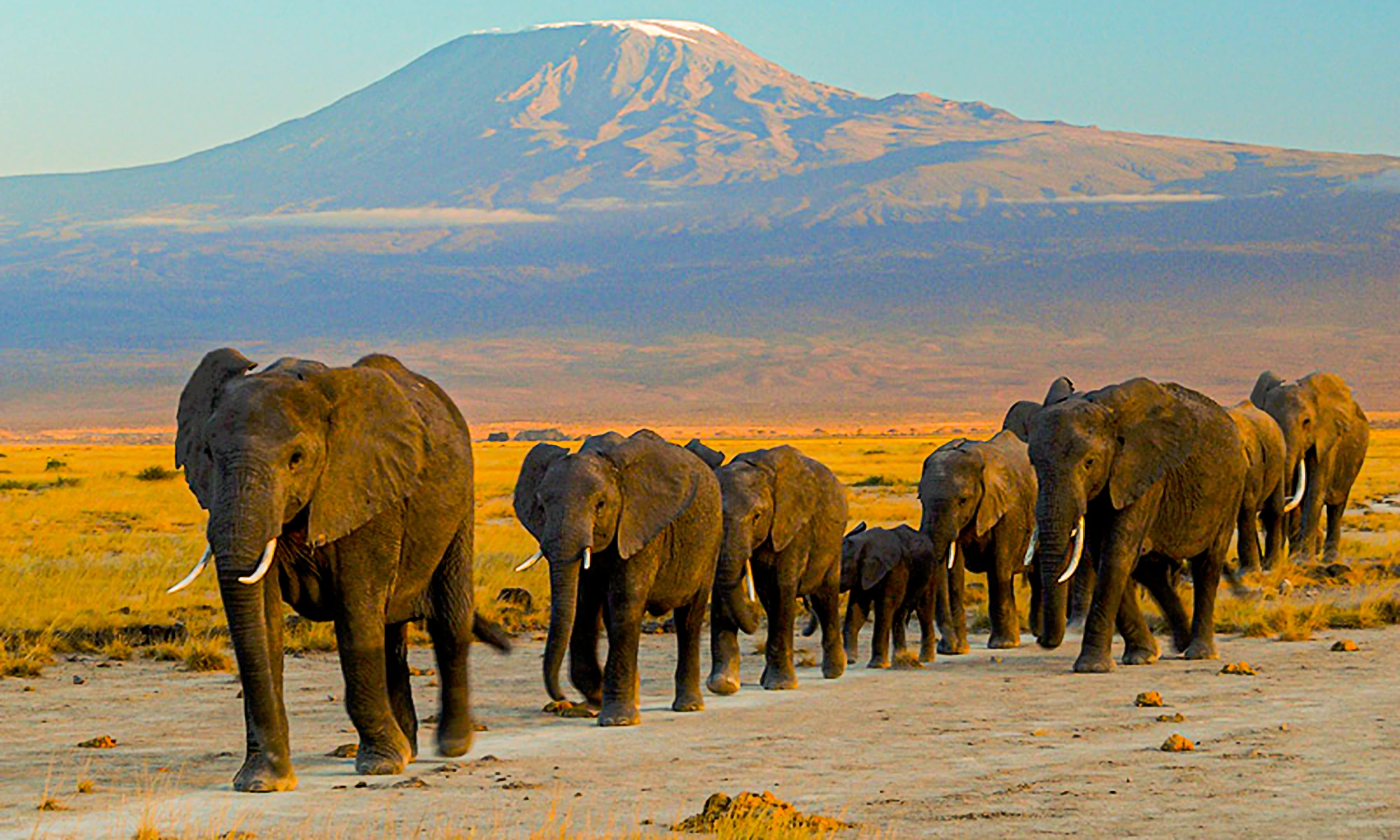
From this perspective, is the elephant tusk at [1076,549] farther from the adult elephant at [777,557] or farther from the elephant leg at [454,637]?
the elephant leg at [454,637]

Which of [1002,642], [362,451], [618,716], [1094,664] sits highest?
[362,451]

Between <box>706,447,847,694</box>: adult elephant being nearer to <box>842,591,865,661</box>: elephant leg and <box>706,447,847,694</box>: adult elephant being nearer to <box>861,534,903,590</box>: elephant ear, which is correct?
<box>861,534,903,590</box>: elephant ear

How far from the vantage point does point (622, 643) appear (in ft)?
48.5

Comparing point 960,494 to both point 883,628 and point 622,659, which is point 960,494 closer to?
point 883,628

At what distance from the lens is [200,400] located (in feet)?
41.5

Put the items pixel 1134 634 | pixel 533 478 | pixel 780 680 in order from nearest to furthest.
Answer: pixel 533 478 → pixel 780 680 → pixel 1134 634

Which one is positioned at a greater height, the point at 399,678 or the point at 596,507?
the point at 596,507

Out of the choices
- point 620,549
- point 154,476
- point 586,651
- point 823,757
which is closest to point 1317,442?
point 586,651

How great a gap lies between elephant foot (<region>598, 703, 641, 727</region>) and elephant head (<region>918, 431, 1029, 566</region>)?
17.6 ft

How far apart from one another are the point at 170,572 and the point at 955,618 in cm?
1365

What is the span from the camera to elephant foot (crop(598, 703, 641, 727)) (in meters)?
14.9

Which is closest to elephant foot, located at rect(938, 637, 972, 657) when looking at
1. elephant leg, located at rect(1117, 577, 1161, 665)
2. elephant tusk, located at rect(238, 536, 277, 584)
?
elephant leg, located at rect(1117, 577, 1161, 665)

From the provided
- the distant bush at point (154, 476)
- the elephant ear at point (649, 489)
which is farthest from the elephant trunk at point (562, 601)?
the distant bush at point (154, 476)

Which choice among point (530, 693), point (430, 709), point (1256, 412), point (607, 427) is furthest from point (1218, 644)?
point (607, 427)
